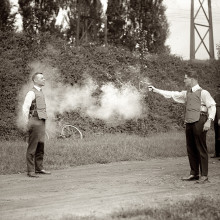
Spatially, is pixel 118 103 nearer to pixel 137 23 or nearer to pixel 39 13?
pixel 39 13

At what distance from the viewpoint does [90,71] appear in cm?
1884

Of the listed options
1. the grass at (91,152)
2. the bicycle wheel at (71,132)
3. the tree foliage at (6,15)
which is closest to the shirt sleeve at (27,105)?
the grass at (91,152)

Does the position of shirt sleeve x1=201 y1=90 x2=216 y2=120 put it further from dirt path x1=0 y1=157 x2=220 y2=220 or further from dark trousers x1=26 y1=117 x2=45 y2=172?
dark trousers x1=26 y1=117 x2=45 y2=172

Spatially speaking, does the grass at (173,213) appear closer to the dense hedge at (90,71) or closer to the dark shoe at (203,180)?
the dark shoe at (203,180)

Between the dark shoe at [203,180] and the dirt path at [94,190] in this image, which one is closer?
the dirt path at [94,190]

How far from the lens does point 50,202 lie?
23.1 ft

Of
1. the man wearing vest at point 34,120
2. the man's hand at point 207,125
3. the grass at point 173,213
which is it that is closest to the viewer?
the grass at point 173,213

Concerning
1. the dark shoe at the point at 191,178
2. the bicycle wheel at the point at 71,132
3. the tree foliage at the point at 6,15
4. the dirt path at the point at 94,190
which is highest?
the tree foliage at the point at 6,15

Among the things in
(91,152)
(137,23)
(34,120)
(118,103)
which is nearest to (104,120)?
(118,103)

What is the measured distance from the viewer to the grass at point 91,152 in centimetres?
1158

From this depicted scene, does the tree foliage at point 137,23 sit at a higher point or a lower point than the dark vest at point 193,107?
higher

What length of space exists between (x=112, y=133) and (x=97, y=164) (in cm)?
698

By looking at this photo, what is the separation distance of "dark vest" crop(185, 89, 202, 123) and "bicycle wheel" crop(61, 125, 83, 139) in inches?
346

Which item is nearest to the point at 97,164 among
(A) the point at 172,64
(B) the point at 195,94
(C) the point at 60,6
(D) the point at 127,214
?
(B) the point at 195,94
